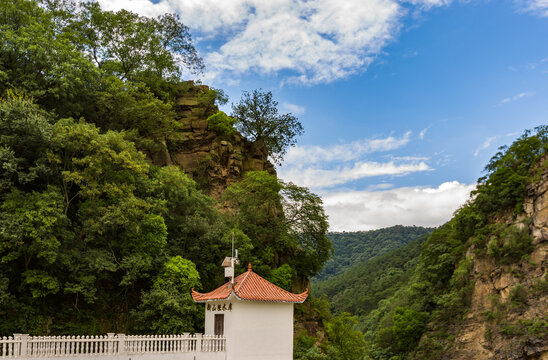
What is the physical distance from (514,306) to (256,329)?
2467 cm

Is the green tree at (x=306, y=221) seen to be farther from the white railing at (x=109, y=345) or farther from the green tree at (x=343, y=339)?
the white railing at (x=109, y=345)

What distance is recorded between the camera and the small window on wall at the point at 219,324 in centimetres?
1783

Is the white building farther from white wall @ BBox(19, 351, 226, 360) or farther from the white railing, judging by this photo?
the white railing

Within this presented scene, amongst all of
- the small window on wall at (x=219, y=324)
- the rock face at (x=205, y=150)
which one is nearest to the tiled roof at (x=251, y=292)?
the small window on wall at (x=219, y=324)

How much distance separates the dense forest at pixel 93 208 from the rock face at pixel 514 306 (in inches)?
625

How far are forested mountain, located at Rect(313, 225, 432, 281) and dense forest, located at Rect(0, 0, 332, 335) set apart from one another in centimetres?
7185

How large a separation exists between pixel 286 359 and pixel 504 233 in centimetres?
2648

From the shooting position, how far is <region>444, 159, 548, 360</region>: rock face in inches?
1271

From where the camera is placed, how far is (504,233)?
124 ft

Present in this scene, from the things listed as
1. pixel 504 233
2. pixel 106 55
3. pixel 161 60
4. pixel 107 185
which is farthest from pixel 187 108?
pixel 504 233

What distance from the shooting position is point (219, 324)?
708 inches

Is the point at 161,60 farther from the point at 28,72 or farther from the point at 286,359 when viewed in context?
the point at 286,359

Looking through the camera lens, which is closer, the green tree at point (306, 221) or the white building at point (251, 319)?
the white building at point (251, 319)

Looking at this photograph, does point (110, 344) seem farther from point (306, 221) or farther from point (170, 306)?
point (306, 221)
